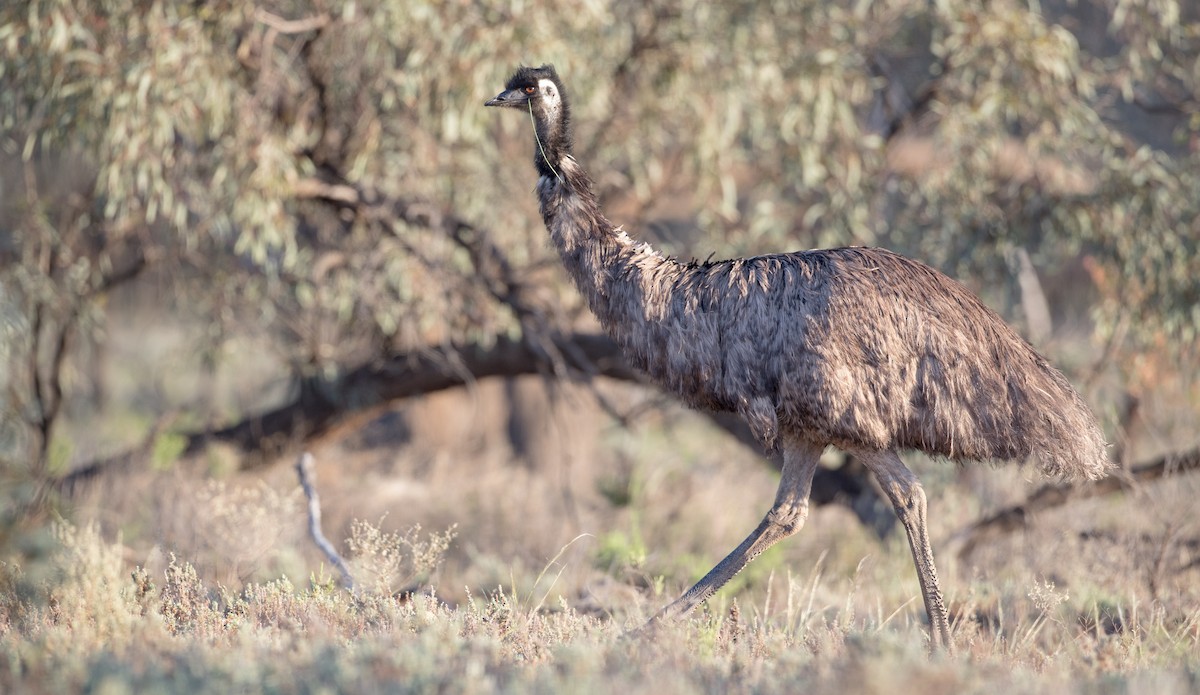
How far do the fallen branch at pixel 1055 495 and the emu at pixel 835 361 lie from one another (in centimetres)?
230

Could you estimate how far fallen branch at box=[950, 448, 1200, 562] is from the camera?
714 cm

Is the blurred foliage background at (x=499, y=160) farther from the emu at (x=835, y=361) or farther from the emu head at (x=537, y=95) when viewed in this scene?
the emu at (x=835, y=361)

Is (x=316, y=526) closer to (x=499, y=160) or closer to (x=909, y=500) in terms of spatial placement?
(x=909, y=500)

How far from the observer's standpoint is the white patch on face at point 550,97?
5504mm

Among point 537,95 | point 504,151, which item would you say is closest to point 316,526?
point 537,95

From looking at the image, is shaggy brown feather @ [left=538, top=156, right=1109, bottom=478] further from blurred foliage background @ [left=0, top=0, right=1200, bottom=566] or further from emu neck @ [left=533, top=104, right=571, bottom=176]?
blurred foliage background @ [left=0, top=0, right=1200, bottom=566]

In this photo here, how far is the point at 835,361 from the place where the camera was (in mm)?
4824

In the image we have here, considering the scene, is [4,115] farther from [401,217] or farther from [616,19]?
[616,19]

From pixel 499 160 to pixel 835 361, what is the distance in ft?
16.3

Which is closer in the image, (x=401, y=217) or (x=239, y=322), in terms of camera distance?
(x=401, y=217)

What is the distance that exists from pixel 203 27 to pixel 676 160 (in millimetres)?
3722

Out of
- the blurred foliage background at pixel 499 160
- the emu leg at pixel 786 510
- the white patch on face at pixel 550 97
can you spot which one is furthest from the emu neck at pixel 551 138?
the blurred foliage background at pixel 499 160

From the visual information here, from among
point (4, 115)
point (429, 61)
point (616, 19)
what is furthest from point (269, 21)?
point (616, 19)

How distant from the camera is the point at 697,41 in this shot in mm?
8406
